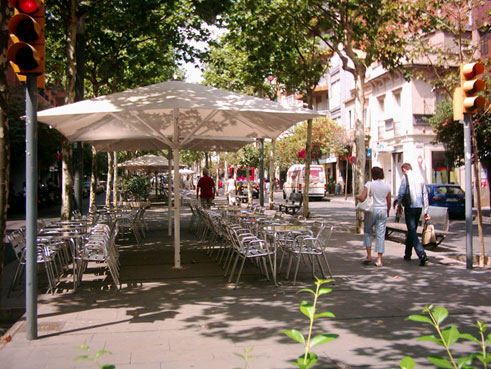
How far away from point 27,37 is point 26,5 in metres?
0.30

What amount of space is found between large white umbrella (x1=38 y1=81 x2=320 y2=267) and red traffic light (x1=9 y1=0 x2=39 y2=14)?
2.40 m

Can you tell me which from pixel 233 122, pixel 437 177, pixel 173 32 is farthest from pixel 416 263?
pixel 437 177

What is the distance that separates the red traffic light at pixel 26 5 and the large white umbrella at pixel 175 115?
2400 mm

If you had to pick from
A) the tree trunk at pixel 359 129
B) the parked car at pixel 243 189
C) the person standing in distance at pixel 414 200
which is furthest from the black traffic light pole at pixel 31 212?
the parked car at pixel 243 189

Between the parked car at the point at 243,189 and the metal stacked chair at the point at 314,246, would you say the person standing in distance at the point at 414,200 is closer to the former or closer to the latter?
the metal stacked chair at the point at 314,246

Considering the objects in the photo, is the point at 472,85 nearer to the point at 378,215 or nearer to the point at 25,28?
the point at 378,215

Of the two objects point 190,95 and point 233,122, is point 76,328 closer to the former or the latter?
point 190,95

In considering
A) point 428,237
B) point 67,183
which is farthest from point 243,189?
point 428,237

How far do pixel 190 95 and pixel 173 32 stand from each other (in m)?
10.8

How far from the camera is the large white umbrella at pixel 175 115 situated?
305 inches

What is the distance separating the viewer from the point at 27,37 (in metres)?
5.10

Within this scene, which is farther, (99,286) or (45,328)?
(99,286)

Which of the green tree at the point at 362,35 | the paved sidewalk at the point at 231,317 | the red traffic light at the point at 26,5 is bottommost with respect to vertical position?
the paved sidewalk at the point at 231,317

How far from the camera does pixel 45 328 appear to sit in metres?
5.69
